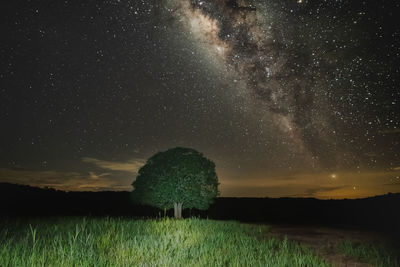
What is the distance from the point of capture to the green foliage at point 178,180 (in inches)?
881

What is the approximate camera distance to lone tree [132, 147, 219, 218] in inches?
882

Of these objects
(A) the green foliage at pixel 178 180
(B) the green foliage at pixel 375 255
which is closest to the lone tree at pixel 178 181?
(A) the green foliage at pixel 178 180

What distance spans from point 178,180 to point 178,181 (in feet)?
0.24

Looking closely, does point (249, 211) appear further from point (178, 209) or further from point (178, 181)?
point (178, 181)

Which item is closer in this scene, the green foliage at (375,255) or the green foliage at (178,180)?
the green foliage at (375,255)

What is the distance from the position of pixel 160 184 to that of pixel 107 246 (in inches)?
576

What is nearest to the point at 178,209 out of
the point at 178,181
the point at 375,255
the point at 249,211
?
the point at 178,181

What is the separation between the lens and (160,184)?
22641mm

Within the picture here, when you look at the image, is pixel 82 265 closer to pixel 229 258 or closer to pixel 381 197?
A: pixel 229 258

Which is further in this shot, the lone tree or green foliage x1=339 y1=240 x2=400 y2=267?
the lone tree

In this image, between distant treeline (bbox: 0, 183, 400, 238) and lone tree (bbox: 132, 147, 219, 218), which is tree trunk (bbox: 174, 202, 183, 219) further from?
distant treeline (bbox: 0, 183, 400, 238)

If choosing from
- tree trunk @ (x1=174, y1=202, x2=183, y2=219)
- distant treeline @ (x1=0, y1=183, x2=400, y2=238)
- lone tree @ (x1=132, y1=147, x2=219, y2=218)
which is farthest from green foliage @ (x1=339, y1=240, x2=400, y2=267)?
tree trunk @ (x1=174, y1=202, x2=183, y2=219)

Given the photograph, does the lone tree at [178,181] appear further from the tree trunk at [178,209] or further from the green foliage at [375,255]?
the green foliage at [375,255]

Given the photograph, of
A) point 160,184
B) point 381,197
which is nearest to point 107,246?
point 160,184
